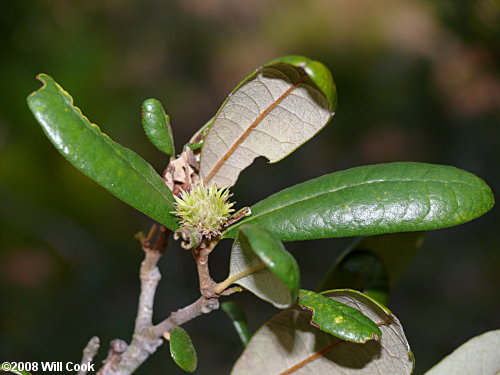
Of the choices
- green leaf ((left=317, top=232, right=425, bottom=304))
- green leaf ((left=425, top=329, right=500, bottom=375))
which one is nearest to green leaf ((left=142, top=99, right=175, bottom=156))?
green leaf ((left=317, top=232, right=425, bottom=304))

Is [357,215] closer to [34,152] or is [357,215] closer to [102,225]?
[34,152]

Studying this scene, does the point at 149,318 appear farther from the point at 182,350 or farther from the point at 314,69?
the point at 314,69

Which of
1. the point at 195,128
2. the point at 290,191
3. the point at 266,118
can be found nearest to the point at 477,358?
the point at 290,191

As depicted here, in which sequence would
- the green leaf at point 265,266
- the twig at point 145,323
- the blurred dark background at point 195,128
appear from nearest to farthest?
the green leaf at point 265,266, the twig at point 145,323, the blurred dark background at point 195,128

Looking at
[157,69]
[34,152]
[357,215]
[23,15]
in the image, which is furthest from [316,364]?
[157,69]

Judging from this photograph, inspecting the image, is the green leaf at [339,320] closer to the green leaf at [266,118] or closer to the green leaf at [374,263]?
the green leaf at [266,118]

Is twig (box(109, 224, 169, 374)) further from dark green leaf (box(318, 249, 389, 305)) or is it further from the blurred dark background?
the blurred dark background

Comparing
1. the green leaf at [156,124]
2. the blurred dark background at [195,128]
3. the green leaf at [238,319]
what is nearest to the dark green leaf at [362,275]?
the green leaf at [238,319]
